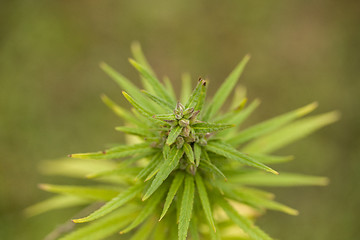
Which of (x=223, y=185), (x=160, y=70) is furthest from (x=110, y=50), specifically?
(x=223, y=185)

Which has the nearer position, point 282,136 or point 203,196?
point 203,196

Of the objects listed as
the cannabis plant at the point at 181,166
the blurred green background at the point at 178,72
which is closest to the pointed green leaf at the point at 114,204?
the cannabis plant at the point at 181,166

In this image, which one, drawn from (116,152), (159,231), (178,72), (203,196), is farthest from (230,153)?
(178,72)

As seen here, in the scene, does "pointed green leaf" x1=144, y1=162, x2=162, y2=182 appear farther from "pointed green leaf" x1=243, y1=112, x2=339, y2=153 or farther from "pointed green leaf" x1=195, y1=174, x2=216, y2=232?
"pointed green leaf" x1=243, y1=112, x2=339, y2=153

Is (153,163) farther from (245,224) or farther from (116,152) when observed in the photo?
(245,224)

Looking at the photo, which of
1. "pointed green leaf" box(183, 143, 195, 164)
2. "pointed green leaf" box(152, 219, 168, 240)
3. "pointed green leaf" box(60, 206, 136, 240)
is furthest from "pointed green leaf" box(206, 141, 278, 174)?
"pointed green leaf" box(60, 206, 136, 240)
